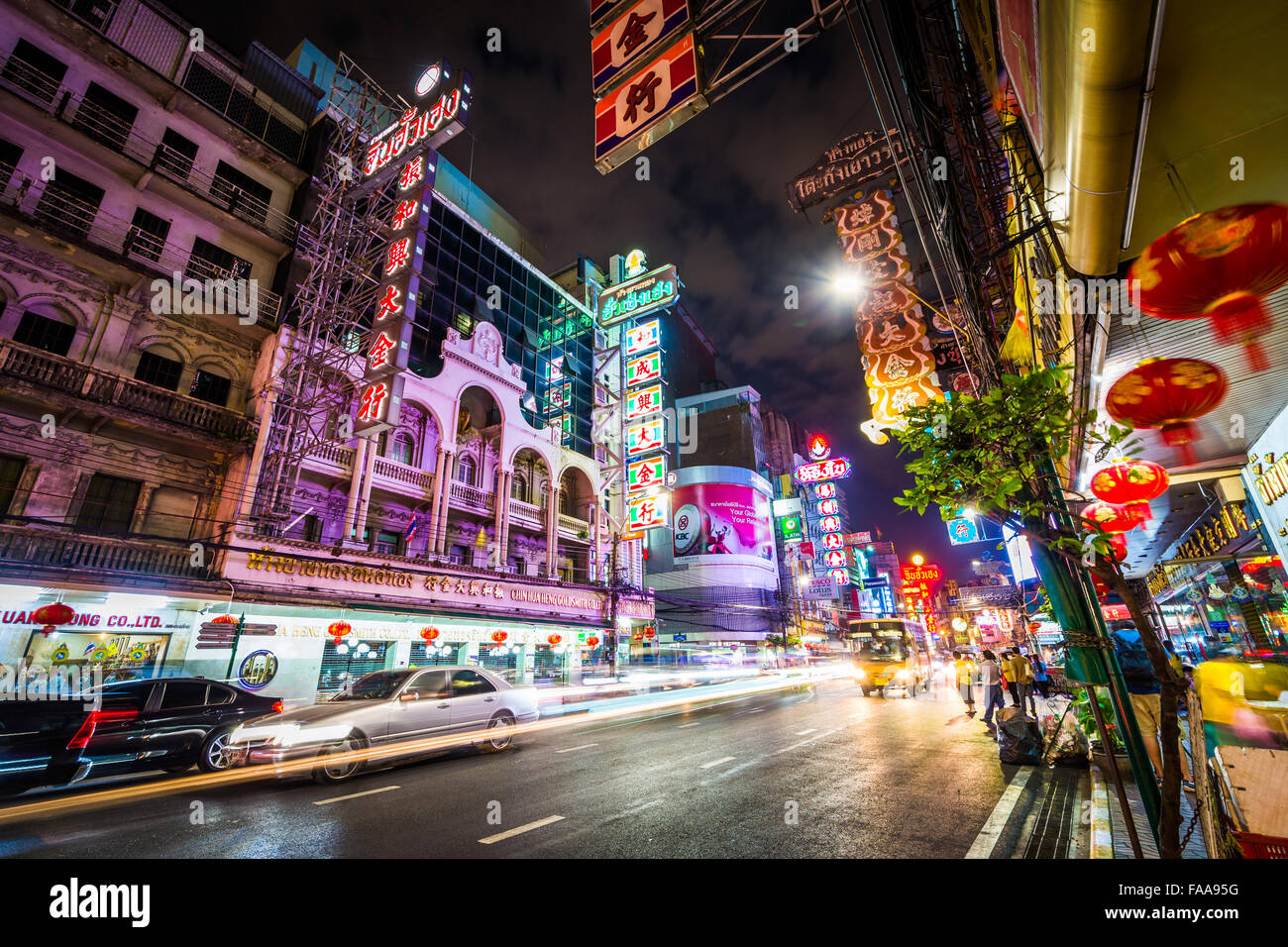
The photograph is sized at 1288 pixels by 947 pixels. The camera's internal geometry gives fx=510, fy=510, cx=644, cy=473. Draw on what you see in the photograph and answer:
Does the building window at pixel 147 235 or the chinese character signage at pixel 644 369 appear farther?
the chinese character signage at pixel 644 369

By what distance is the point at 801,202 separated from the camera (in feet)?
44.4

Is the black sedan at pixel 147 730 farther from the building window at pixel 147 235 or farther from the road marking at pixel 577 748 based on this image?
the building window at pixel 147 235

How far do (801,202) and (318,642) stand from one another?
19.4 meters

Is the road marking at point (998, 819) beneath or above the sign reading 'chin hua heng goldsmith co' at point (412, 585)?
beneath

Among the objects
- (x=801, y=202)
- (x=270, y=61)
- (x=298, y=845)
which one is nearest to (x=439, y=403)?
(x=270, y=61)

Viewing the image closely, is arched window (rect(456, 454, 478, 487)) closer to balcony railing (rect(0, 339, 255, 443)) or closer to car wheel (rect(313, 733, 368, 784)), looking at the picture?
balcony railing (rect(0, 339, 255, 443))

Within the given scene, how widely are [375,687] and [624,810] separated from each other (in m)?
5.45

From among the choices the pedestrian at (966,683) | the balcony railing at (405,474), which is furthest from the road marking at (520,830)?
the balcony railing at (405,474)

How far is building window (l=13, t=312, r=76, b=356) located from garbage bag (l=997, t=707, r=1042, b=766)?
76.6 ft

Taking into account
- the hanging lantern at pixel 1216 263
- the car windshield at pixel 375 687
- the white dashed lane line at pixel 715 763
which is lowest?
the white dashed lane line at pixel 715 763

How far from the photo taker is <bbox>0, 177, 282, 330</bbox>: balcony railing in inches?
531

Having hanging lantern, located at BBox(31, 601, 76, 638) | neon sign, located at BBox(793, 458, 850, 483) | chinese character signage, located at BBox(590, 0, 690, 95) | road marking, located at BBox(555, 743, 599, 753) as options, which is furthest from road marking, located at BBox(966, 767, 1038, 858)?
neon sign, located at BBox(793, 458, 850, 483)

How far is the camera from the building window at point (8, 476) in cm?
1276

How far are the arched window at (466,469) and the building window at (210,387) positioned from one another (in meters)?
8.72
